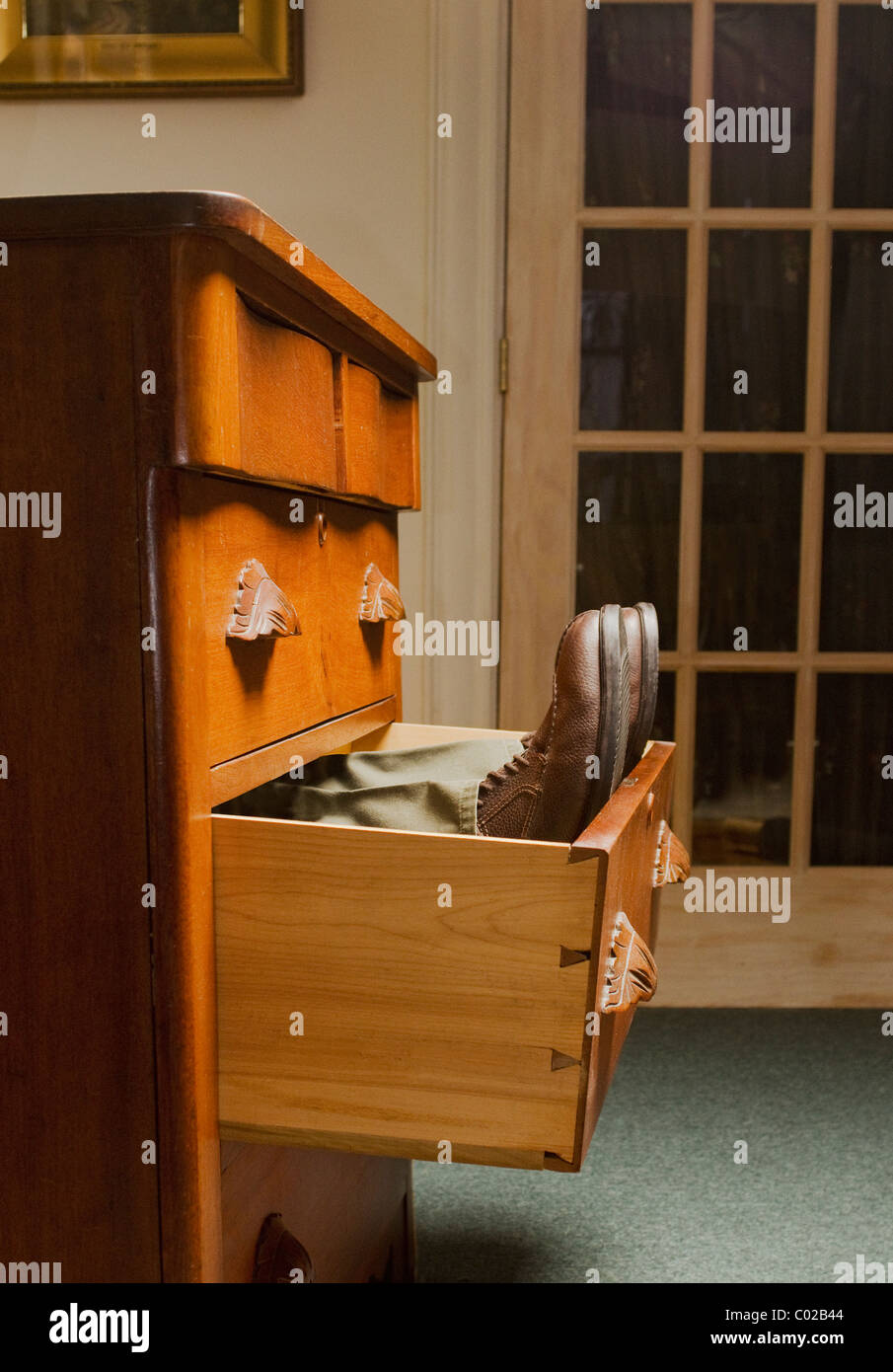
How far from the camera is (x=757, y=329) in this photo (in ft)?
6.77

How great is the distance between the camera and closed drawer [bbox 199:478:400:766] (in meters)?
0.75

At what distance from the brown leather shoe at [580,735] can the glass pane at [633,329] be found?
1375mm

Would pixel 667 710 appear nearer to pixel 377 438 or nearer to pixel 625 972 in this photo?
pixel 377 438

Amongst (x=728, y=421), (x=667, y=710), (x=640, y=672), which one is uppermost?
(x=728, y=421)

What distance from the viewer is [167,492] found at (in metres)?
0.68

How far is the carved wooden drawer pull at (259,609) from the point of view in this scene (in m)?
0.76

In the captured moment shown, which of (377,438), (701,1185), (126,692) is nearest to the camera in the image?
(126,692)

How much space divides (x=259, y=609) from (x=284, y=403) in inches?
6.2

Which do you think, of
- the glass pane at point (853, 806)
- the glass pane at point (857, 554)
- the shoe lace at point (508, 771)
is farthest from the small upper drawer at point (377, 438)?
the glass pane at point (853, 806)

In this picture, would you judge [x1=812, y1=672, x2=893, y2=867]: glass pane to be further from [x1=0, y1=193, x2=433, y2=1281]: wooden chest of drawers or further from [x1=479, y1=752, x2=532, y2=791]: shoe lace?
[x1=0, y1=193, x2=433, y2=1281]: wooden chest of drawers

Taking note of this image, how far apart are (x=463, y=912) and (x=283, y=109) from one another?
1.73 metres

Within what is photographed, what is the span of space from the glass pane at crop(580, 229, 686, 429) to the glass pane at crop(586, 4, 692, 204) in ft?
0.27

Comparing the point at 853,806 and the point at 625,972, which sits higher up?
the point at 625,972

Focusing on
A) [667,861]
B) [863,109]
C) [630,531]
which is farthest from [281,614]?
[863,109]
